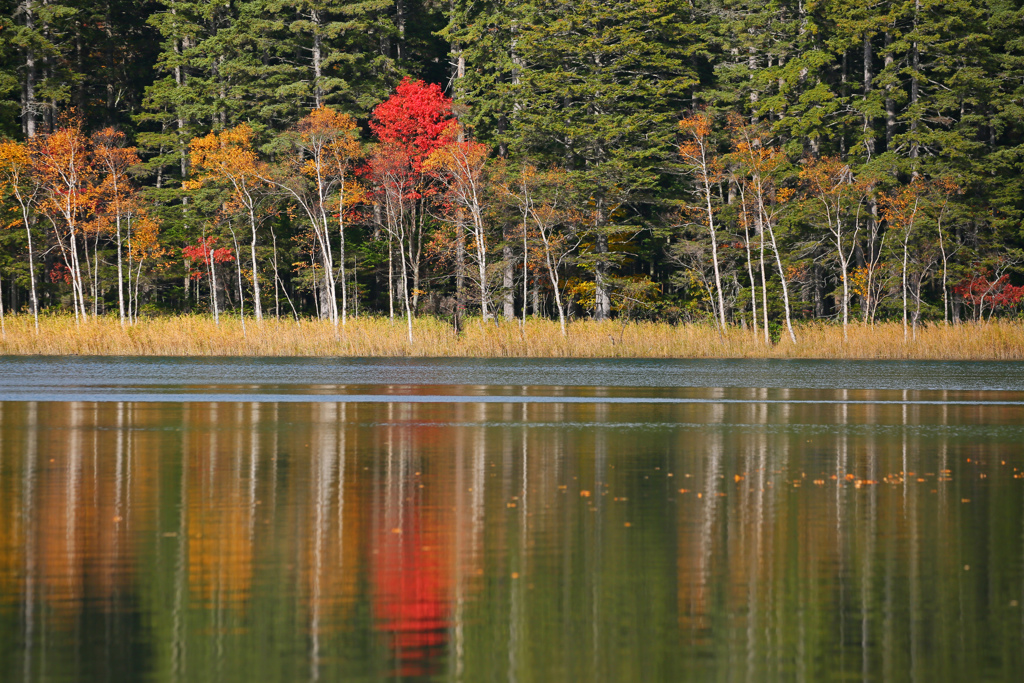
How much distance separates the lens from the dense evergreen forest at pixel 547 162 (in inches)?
1981

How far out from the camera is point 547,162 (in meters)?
56.2

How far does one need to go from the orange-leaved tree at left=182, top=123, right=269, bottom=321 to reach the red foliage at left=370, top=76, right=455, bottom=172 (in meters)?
6.00

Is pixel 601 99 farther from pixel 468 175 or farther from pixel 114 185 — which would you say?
pixel 114 185

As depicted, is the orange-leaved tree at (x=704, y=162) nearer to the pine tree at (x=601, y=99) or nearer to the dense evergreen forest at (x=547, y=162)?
the dense evergreen forest at (x=547, y=162)

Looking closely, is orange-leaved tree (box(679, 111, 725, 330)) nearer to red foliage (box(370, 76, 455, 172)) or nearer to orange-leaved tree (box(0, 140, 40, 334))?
red foliage (box(370, 76, 455, 172))

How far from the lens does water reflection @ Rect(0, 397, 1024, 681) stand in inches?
266

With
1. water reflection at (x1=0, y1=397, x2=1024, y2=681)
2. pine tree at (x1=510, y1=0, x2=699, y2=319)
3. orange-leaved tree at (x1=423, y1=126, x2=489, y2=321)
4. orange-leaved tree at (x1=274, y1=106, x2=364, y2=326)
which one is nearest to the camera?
water reflection at (x1=0, y1=397, x2=1024, y2=681)

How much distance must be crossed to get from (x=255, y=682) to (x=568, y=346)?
1497 inches

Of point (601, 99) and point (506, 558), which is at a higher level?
point (601, 99)

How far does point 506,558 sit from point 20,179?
178ft

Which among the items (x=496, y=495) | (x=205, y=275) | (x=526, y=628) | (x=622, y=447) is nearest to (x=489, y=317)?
(x=205, y=275)

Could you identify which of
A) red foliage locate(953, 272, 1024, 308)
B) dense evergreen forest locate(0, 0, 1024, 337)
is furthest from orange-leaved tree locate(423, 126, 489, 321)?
red foliage locate(953, 272, 1024, 308)

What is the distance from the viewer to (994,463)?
15414 millimetres

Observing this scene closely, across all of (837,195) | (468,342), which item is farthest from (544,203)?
(837,195)
